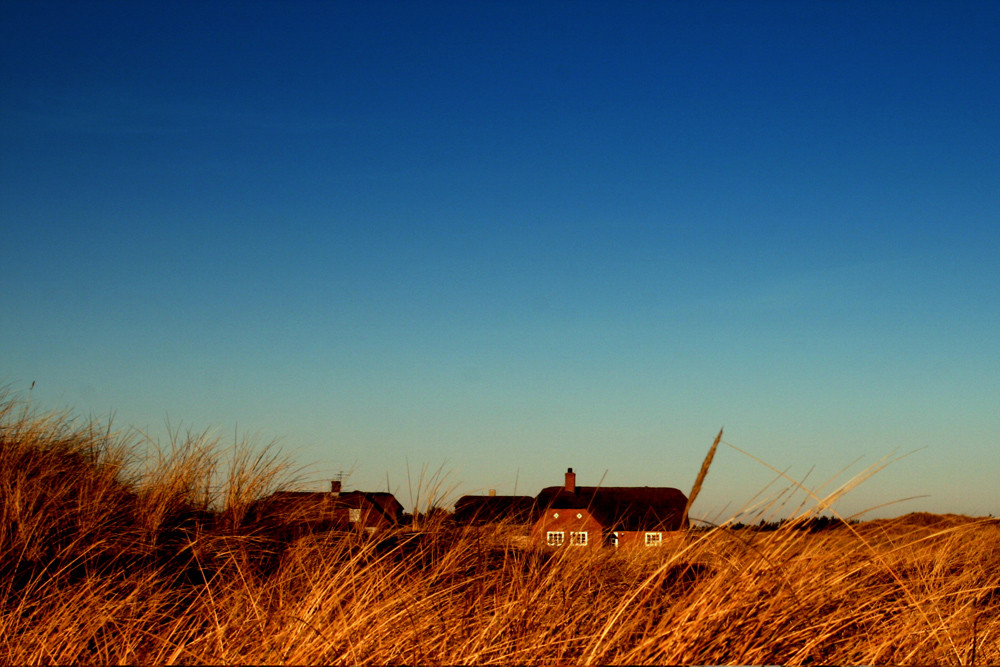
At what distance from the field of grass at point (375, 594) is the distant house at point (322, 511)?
0.52ft

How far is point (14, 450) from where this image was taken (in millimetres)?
4844

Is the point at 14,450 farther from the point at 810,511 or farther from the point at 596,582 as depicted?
the point at 810,511

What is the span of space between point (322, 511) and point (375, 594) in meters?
2.35

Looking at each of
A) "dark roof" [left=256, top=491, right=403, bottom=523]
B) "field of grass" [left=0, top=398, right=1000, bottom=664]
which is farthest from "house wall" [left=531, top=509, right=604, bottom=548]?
"dark roof" [left=256, top=491, right=403, bottom=523]

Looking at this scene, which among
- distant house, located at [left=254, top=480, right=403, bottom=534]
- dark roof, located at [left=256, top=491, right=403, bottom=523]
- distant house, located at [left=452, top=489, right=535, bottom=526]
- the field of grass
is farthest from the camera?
distant house, located at [left=452, top=489, right=535, bottom=526]

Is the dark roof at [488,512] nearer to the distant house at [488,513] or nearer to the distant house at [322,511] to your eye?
the distant house at [488,513]

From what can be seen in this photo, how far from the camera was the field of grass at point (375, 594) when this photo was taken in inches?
100.0

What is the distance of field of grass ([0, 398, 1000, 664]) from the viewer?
254cm

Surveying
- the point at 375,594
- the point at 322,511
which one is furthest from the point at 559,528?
the point at 375,594

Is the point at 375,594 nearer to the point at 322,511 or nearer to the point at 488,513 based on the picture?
the point at 322,511

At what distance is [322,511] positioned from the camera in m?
5.42

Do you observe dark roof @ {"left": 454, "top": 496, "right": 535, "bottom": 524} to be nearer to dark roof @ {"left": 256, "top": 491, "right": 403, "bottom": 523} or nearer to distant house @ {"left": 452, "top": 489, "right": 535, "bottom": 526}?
distant house @ {"left": 452, "top": 489, "right": 535, "bottom": 526}

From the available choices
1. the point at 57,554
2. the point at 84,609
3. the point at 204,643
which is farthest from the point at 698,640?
the point at 57,554

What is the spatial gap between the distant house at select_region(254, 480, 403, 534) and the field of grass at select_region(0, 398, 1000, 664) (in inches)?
6.3
